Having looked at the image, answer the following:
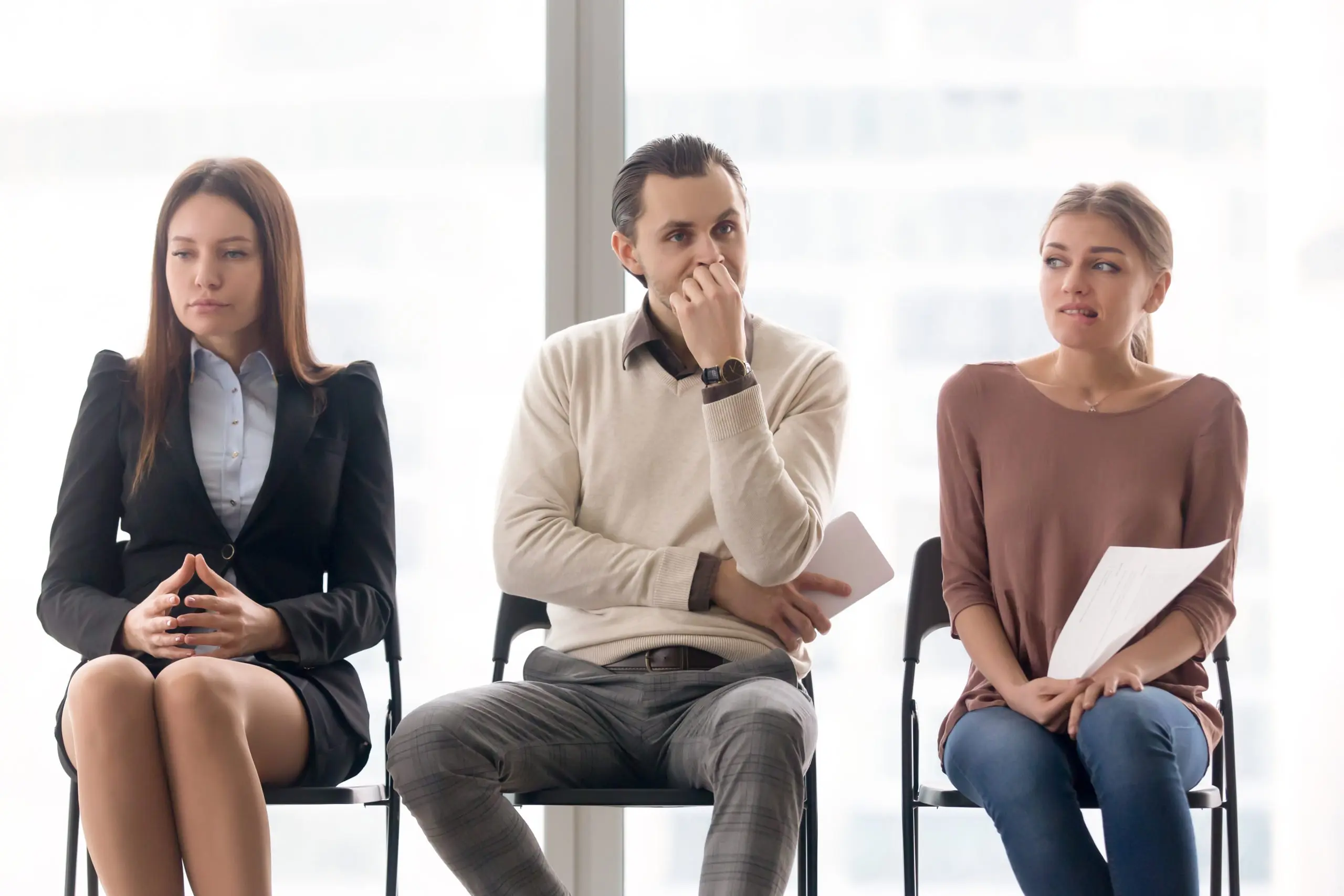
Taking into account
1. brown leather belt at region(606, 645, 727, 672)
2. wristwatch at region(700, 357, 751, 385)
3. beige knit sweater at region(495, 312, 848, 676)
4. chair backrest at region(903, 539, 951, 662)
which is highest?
wristwatch at region(700, 357, 751, 385)

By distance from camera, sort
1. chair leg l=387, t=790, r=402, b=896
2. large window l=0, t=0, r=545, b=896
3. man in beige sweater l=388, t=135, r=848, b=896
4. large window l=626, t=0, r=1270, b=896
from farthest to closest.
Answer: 1. large window l=0, t=0, r=545, b=896
2. large window l=626, t=0, r=1270, b=896
3. chair leg l=387, t=790, r=402, b=896
4. man in beige sweater l=388, t=135, r=848, b=896

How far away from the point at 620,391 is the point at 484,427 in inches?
23.9

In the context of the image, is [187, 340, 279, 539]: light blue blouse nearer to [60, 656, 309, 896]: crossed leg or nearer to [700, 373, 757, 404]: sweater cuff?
[60, 656, 309, 896]: crossed leg

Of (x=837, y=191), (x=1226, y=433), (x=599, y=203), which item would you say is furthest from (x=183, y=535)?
(x=1226, y=433)

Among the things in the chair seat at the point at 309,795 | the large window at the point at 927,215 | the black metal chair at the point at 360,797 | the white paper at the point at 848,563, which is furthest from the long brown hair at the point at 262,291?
the white paper at the point at 848,563

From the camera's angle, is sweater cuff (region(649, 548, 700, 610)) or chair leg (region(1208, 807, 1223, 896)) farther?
chair leg (region(1208, 807, 1223, 896))

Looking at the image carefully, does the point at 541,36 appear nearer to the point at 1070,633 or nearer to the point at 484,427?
the point at 484,427

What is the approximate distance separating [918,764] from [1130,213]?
94 centimetres

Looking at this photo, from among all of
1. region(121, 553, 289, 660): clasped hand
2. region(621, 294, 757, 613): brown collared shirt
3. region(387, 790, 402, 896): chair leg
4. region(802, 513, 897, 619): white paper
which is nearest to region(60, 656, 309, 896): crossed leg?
region(121, 553, 289, 660): clasped hand

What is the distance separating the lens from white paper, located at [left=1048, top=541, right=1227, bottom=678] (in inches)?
64.4

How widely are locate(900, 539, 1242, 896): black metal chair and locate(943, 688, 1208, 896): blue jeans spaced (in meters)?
0.10

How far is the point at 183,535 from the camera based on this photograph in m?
1.90

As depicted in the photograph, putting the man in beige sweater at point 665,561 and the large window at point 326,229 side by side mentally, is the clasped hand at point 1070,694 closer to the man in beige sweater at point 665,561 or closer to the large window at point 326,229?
the man in beige sweater at point 665,561

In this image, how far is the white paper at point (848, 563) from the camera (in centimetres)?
192
